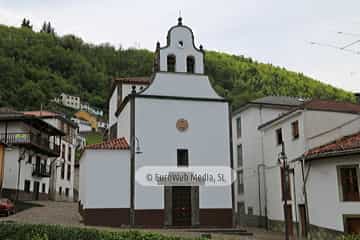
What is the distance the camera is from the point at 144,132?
971 inches

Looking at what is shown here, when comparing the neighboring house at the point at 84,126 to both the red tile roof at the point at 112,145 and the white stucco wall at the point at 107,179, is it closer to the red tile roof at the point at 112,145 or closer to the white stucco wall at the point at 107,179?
the red tile roof at the point at 112,145

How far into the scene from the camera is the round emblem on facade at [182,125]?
82.9 ft

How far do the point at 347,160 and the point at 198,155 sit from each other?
837 cm

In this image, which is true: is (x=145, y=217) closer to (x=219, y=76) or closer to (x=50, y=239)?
(x=50, y=239)

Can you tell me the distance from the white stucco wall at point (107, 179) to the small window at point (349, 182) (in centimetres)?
1185

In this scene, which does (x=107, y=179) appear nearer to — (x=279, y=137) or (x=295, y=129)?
(x=295, y=129)

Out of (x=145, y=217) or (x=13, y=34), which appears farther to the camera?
(x=13, y=34)

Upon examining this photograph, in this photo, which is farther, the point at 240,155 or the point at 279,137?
the point at 240,155

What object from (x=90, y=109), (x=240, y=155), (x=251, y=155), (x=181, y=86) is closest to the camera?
(x=181, y=86)

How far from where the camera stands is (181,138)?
25156mm

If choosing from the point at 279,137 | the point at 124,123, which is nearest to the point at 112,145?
the point at 124,123

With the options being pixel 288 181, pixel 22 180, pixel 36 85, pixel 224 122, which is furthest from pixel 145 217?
pixel 36 85

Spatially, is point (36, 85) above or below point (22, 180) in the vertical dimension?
above

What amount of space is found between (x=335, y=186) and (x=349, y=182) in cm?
86
